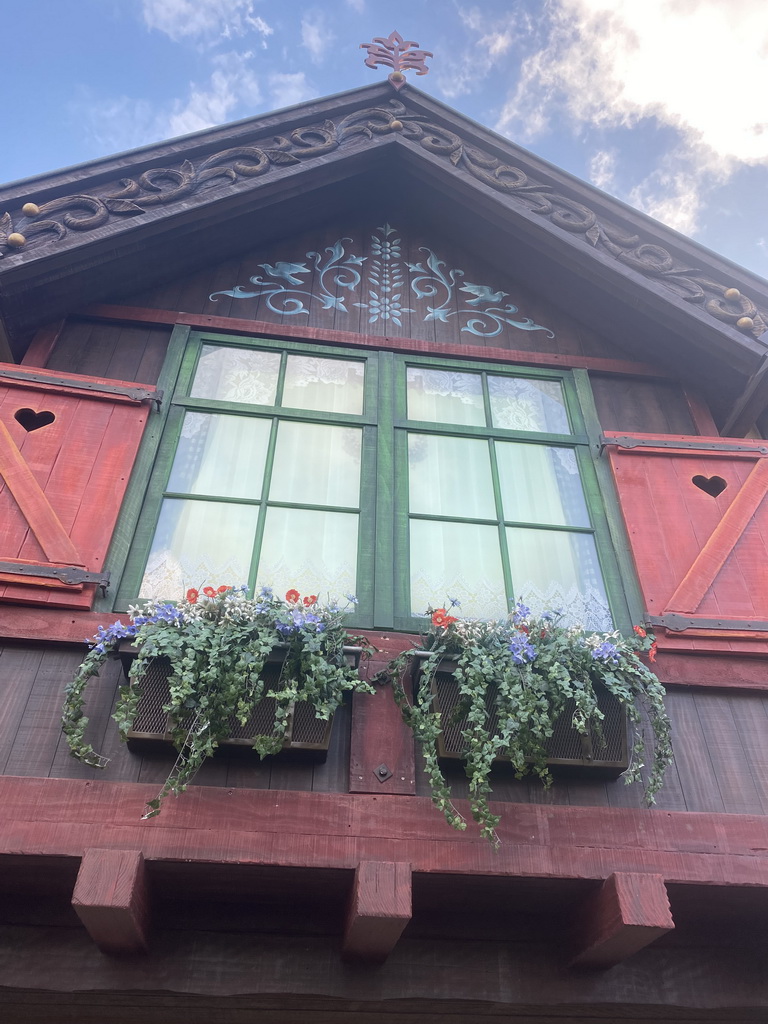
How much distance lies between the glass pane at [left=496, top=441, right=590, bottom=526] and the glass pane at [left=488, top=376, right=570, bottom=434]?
0.17 m

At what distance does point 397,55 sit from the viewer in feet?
17.7

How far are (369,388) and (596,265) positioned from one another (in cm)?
156

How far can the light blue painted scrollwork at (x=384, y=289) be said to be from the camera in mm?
5016

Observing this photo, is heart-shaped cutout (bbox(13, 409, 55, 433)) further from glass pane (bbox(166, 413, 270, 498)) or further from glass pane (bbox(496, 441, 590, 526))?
glass pane (bbox(496, 441, 590, 526))

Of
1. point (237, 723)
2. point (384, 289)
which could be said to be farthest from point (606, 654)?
point (384, 289)

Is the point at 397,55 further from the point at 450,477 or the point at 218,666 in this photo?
the point at 218,666

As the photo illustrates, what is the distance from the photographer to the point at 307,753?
296 cm

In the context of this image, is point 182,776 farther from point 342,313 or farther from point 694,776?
point 342,313

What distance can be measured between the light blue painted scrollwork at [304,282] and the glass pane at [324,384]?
42 cm

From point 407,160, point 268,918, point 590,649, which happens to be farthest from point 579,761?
point 407,160

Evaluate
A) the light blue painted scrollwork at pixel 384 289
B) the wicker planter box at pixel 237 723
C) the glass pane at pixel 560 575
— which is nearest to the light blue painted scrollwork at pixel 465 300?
the light blue painted scrollwork at pixel 384 289

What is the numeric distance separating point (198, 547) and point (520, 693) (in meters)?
1.61

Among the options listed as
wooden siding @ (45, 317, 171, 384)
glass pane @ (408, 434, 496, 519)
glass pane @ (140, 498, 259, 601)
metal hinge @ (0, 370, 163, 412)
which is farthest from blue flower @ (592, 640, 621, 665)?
wooden siding @ (45, 317, 171, 384)

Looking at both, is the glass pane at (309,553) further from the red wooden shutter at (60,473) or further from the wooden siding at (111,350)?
the wooden siding at (111,350)
